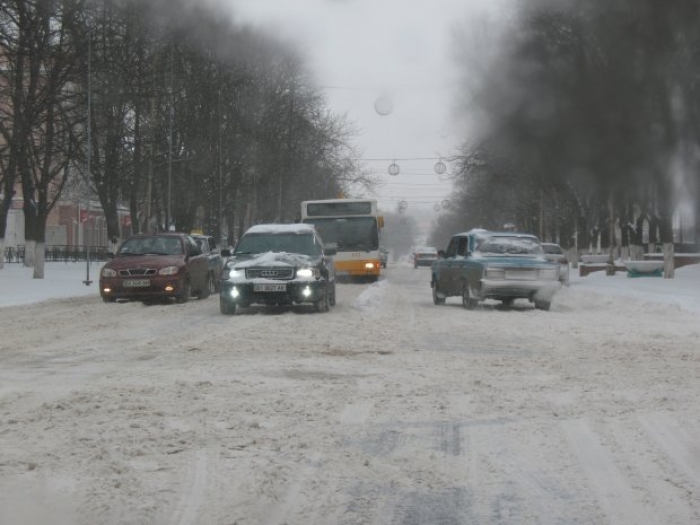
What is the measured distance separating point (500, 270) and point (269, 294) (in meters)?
4.77

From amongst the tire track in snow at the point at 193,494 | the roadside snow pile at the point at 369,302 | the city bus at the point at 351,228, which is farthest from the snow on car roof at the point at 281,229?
the city bus at the point at 351,228

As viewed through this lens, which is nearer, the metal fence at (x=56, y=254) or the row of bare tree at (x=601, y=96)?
the row of bare tree at (x=601, y=96)

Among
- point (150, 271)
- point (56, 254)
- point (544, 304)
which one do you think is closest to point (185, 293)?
point (150, 271)

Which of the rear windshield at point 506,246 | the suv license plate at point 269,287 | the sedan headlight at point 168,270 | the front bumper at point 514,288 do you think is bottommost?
the front bumper at point 514,288

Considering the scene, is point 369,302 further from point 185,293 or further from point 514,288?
point 185,293

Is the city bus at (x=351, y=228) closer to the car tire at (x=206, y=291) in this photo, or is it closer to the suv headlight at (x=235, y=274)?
the car tire at (x=206, y=291)

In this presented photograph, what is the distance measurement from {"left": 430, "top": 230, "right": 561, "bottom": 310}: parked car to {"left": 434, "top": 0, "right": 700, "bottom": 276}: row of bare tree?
13.7m

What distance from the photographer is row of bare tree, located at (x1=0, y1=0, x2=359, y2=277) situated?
2866cm

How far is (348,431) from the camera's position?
6.56 metres

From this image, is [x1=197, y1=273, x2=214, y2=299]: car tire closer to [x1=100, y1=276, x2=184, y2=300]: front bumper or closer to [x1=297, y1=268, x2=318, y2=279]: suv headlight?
[x1=100, y1=276, x2=184, y2=300]: front bumper

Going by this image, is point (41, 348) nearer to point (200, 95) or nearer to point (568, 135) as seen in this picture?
point (568, 135)

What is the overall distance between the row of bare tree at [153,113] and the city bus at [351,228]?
19.4 ft

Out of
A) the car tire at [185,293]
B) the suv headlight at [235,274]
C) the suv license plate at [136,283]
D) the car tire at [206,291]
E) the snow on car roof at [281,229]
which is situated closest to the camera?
the suv headlight at [235,274]

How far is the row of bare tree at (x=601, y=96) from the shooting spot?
33094 millimetres
